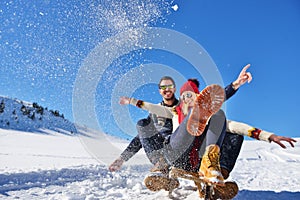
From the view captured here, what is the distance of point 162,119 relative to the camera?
2.52 meters

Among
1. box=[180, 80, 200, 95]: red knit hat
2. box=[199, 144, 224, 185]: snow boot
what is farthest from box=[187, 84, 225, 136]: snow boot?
box=[180, 80, 200, 95]: red knit hat

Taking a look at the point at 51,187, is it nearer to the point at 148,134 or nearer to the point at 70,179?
the point at 70,179

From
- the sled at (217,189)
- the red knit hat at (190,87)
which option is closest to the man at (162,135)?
the sled at (217,189)

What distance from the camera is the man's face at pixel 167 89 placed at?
2.58 metres

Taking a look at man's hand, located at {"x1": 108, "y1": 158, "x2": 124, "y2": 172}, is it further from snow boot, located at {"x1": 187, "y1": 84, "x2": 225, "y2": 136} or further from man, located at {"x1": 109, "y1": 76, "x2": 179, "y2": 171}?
snow boot, located at {"x1": 187, "y1": 84, "x2": 225, "y2": 136}

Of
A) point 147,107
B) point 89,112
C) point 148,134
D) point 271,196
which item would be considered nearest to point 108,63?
point 89,112

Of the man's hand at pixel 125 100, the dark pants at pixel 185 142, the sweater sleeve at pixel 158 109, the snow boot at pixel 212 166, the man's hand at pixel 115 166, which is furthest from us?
the man's hand at pixel 125 100

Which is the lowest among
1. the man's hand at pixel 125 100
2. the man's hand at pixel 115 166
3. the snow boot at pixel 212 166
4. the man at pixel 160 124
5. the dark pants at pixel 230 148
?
the snow boot at pixel 212 166

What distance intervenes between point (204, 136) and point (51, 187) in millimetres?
1500

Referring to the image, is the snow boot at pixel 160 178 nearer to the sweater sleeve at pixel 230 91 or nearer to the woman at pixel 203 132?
the woman at pixel 203 132

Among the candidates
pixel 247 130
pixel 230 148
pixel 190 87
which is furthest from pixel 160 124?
pixel 247 130

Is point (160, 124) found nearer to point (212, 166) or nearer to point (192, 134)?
point (192, 134)

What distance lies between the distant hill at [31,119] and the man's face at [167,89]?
1053 centimetres

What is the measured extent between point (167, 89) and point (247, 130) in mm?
848
